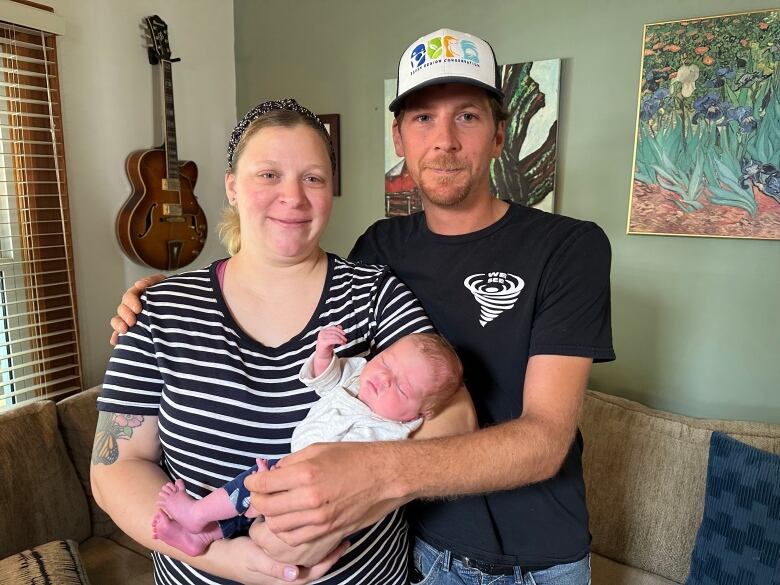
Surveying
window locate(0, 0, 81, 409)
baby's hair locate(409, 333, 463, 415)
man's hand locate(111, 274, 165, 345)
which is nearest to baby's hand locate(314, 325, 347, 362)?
baby's hair locate(409, 333, 463, 415)

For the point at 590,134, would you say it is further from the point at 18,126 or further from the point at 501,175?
the point at 18,126

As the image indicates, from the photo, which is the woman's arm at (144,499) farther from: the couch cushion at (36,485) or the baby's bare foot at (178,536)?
the couch cushion at (36,485)

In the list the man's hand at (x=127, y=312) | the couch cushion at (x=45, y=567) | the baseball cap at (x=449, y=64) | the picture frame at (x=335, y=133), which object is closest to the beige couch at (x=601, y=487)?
the couch cushion at (x=45, y=567)

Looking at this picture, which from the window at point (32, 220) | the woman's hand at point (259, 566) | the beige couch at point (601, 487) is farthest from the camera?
the window at point (32, 220)

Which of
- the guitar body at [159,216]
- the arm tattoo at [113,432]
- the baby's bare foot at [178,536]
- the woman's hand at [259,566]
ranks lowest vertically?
the woman's hand at [259,566]

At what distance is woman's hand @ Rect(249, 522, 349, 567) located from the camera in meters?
0.91

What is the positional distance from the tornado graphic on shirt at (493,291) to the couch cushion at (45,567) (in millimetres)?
1473

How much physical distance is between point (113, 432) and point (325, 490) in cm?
53

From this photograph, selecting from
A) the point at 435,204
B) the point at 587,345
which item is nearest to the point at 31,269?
the point at 435,204

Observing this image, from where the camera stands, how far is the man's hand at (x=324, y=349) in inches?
41.7

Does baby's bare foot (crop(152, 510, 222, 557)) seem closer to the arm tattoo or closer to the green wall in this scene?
the arm tattoo

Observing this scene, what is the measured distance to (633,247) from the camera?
7.36 feet

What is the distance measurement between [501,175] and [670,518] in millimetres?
1549

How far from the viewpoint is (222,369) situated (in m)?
1.07
